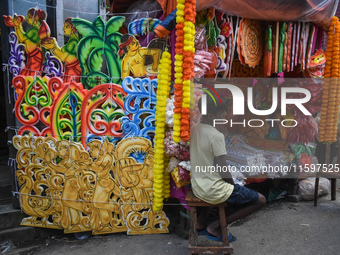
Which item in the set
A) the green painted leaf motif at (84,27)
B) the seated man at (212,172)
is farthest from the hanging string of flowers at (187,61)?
the green painted leaf motif at (84,27)

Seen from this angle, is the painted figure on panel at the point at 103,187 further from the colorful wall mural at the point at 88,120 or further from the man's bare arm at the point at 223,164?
the man's bare arm at the point at 223,164

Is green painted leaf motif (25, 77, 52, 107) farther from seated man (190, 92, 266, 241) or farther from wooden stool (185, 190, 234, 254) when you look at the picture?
wooden stool (185, 190, 234, 254)

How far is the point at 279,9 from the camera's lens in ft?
10.4

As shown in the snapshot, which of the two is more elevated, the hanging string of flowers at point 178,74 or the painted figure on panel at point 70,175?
the hanging string of flowers at point 178,74

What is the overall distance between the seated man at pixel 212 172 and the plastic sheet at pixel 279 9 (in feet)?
3.10

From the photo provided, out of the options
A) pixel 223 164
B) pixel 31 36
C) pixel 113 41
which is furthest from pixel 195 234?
pixel 31 36

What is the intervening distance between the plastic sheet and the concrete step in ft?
10.2

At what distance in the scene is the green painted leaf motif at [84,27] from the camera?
3.29 metres

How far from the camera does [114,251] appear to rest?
3201mm

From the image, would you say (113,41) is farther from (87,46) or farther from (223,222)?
(223,222)

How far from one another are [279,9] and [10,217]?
3.89 m

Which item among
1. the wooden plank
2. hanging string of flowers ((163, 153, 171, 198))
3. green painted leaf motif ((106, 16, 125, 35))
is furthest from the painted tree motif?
the wooden plank

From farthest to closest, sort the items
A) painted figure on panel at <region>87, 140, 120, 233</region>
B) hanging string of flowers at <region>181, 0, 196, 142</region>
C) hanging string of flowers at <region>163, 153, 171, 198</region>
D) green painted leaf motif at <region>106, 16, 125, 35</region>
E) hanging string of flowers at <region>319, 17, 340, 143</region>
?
hanging string of flowers at <region>319, 17, 340, 143</region>, painted figure on panel at <region>87, 140, 120, 233</region>, green painted leaf motif at <region>106, 16, 125, 35</region>, hanging string of flowers at <region>163, 153, 171, 198</region>, hanging string of flowers at <region>181, 0, 196, 142</region>

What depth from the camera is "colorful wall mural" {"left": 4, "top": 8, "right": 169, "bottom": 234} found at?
3.34 m
